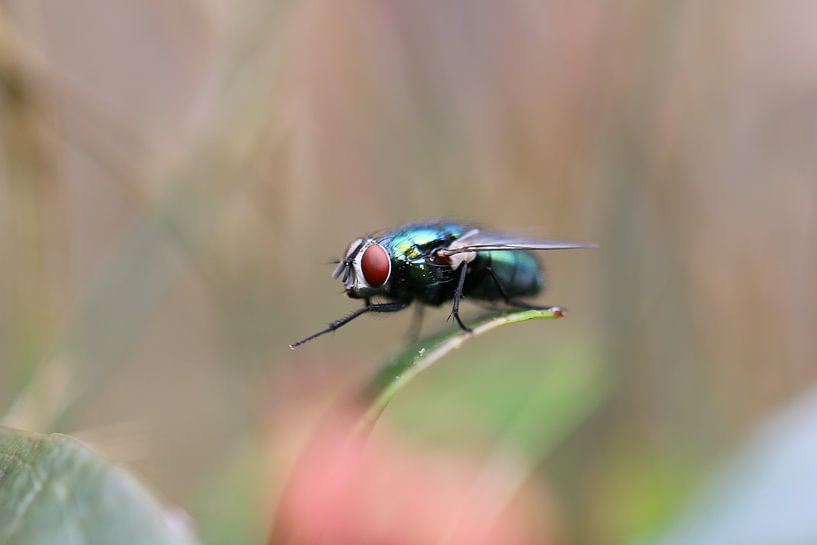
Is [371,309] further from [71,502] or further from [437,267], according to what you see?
[71,502]

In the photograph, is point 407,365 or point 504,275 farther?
point 504,275

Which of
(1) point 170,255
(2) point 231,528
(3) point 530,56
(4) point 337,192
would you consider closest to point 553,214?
(3) point 530,56

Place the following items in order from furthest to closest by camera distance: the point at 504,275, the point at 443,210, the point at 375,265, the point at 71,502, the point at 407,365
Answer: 1. the point at 443,210
2. the point at 504,275
3. the point at 375,265
4. the point at 407,365
5. the point at 71,502

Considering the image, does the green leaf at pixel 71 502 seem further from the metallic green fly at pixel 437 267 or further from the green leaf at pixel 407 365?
the metallic green fly at pixel 437 267

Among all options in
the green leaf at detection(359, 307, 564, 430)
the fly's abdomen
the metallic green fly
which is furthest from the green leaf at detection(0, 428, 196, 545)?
the fly's abdomen

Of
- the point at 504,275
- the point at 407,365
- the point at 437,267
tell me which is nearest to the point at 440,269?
the point at 437,267

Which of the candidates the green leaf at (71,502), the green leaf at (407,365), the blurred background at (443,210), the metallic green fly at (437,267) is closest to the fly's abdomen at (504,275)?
the metallic green fly at (437,267)
